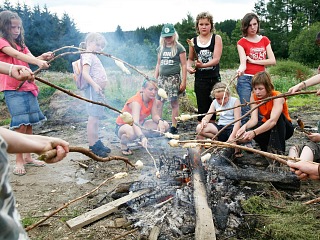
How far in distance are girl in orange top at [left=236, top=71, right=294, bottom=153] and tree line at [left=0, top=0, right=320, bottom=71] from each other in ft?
25.3

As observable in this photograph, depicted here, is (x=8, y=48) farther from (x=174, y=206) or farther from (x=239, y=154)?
(x=239, y=154)

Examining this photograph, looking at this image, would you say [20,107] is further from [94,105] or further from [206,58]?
[206,58]

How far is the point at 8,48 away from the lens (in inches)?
144

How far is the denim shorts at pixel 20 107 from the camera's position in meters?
4.12

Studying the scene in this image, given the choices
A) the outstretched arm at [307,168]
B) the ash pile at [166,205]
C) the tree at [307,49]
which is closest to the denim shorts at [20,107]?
the ash pile at [166,205]

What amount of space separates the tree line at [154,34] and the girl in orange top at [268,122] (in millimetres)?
7717

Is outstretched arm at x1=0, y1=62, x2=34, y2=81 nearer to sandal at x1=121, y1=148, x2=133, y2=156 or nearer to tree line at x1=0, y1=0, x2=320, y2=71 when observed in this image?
sandal at x1=121, y1=148, x2=133, y2=156

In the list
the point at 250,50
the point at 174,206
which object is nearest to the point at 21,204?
the point at 174,206

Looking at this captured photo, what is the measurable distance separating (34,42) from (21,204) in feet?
52.7

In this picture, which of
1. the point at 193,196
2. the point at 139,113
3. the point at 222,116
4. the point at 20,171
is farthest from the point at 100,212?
the point at 222,116

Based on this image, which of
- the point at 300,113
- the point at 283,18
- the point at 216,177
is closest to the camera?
the point at 216,177

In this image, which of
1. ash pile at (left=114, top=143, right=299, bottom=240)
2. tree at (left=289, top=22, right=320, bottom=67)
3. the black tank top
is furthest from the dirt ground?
tree at (left=289, top=22, right=320, bottom=67)

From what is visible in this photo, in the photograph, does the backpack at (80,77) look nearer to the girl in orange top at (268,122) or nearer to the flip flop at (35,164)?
the flip flop at (35,164)

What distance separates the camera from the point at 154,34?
26047mm
